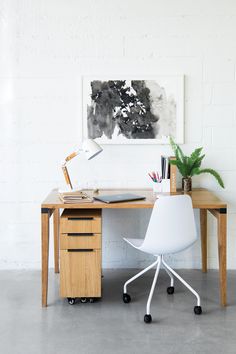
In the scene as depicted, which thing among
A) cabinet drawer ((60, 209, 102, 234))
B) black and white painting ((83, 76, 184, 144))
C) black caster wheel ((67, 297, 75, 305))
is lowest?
black caster wheel ((67, 297, 75, 305))

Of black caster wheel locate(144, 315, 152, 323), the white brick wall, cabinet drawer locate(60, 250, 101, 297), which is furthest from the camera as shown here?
the white brick wall

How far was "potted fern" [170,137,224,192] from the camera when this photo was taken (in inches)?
151

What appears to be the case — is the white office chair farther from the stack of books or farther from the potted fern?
the potted fern

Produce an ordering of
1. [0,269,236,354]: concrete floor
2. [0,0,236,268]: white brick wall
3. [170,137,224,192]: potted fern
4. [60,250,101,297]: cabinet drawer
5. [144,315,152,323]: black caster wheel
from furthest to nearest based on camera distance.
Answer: [0,0,236,268]: white brick wall < [170,137,224,192]: potted fern < [60,250,101,297]: cabinet drawer < [144,315,152,323]: black caster wheel < [0,269,236,354]: concrete floor

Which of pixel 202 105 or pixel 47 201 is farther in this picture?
pixel 202 105

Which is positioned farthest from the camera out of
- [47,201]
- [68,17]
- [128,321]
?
[68,17]

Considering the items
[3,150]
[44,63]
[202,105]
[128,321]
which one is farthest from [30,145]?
[128,321]

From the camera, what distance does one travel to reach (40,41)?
3953 millimetres

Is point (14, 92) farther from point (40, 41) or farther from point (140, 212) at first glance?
point (140, 212)

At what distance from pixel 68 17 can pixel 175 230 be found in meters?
1.95

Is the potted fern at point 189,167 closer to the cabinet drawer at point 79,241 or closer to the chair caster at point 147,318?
the cabinet drawer at point 79,241

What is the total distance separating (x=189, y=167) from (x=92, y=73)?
3.48 feet

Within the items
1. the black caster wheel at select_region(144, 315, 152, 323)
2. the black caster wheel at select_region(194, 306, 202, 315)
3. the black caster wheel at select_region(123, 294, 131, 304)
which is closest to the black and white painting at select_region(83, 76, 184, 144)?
the black caster wheel at select_region(123, 294, 131, 304)

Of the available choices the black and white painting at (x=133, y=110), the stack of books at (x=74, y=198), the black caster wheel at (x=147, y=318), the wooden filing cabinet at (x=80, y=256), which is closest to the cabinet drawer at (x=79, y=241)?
the wooden filing cabinet at (x=80, y=256)
